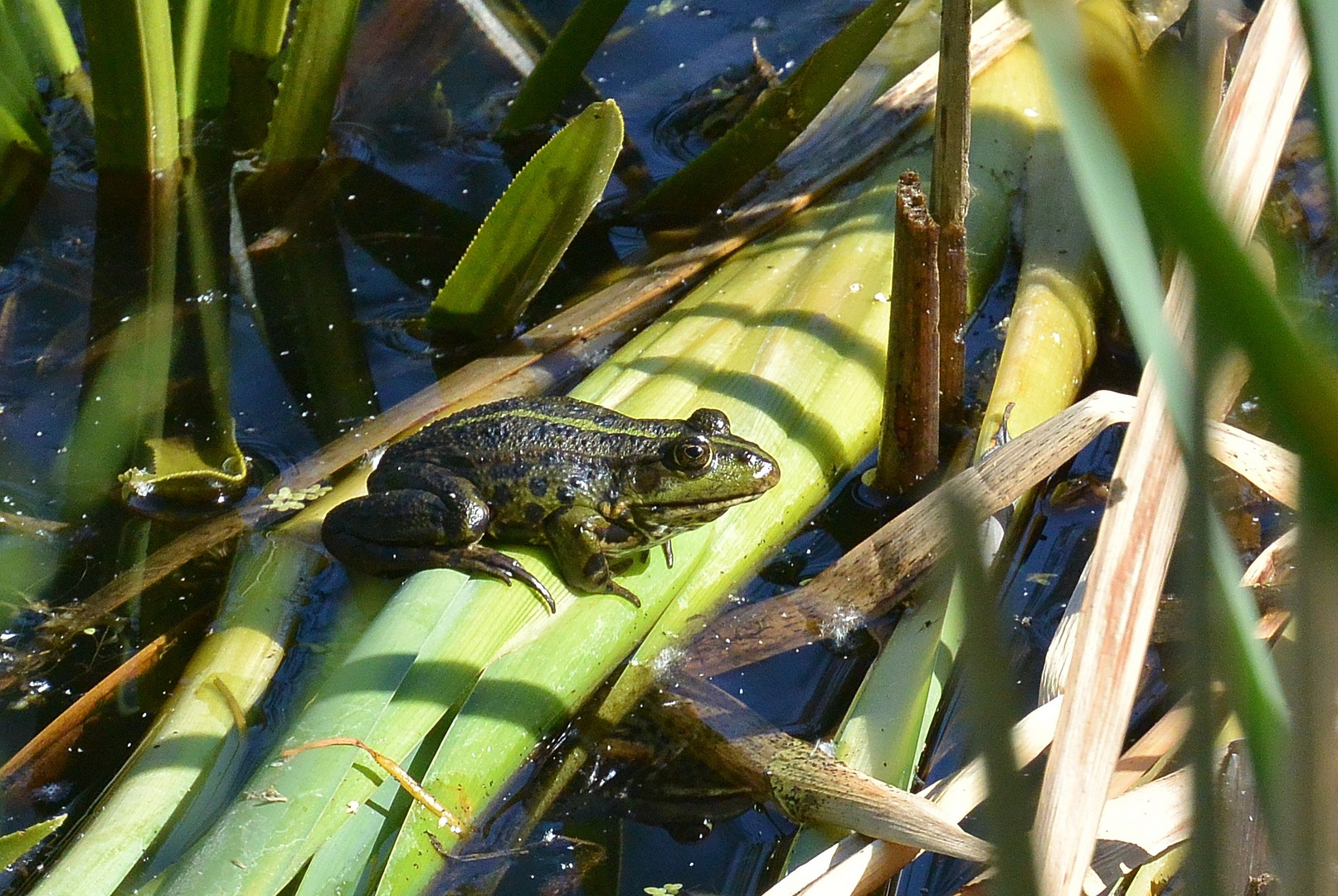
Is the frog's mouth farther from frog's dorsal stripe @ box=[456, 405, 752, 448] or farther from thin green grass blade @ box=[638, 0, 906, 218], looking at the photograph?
thin green grass blade @ box=[638, 0, 906, 218]

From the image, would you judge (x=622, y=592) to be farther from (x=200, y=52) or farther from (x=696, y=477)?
(x=200, y=52)

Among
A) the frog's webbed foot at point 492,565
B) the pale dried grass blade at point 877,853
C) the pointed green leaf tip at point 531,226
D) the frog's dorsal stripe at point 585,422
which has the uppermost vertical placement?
the pointed green leaf tip at point 531,226

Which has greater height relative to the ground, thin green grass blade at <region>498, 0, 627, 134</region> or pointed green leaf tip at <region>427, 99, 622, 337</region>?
thin green grass blade at <region>498, 0, 627, 134</region>

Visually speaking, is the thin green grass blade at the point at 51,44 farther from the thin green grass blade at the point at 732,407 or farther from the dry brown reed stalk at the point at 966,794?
the dry brown reed stalk at the point at 966,794

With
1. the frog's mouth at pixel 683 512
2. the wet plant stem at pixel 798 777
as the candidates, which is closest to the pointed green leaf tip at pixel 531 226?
the frog's mouth at pixel 683 512

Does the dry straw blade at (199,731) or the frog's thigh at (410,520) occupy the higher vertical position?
the frog's thigh at (410,520)

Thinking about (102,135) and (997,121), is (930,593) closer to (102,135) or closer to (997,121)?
(997,121)

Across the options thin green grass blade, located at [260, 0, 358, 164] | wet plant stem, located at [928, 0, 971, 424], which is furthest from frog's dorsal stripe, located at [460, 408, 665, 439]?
thin green grass blade, located at [260, 0, 358, 164]
